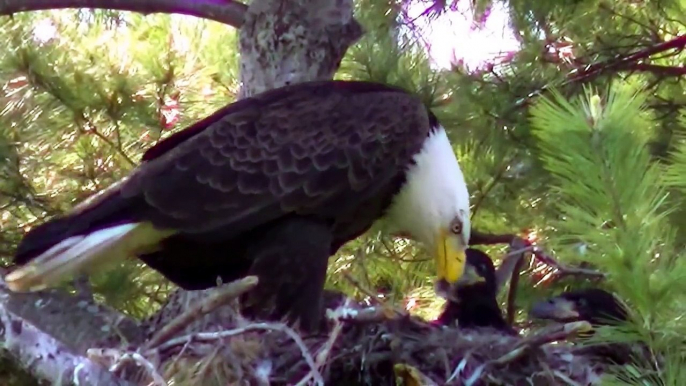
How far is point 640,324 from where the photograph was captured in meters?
1.79

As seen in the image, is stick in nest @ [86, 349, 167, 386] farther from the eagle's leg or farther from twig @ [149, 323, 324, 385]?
the eagle's leg

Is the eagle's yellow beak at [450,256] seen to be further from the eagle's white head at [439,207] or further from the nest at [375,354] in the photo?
the nest at [375,354]

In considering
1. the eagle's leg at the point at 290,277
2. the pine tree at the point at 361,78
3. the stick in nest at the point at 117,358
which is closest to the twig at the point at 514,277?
the pine tree at the point at 361,78

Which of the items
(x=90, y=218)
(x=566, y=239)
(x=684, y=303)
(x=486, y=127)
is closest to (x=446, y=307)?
(x=486, y=127)

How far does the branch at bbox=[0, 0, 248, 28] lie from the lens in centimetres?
353

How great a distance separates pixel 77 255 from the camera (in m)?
2.80

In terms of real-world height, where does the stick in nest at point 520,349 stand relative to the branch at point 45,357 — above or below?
below

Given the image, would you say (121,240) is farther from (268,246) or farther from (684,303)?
(684,303)

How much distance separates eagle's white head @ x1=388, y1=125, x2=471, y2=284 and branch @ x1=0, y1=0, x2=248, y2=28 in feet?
2.69

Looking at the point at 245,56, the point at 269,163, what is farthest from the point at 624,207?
the point at 245,56

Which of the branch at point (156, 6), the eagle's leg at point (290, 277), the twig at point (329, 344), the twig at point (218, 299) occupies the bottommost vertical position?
the twig at point (329, 344)

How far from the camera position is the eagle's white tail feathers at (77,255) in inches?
109

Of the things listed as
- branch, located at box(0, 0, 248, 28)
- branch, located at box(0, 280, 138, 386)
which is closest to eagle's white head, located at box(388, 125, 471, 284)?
branch, located at box(0, 0, 248, 28)

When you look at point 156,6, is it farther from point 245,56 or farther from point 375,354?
point 375,354
